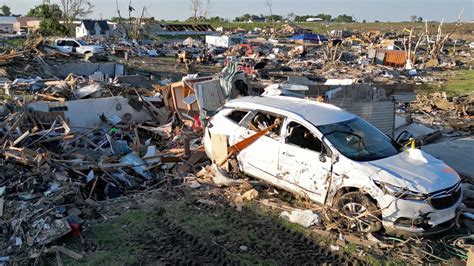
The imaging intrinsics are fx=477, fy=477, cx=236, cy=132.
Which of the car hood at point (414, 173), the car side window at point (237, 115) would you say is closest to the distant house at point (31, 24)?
the car side window at point (237, 115)

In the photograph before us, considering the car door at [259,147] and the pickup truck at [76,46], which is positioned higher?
the pickup truck at [76,46]

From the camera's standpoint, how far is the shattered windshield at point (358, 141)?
7230 millimetres

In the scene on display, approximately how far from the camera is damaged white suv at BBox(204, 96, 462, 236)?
6.45 m

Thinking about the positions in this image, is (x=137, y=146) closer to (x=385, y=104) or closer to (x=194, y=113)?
(x=194, y=113)

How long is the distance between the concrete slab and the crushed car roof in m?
3.15

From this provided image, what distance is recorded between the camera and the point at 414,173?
6719 mm

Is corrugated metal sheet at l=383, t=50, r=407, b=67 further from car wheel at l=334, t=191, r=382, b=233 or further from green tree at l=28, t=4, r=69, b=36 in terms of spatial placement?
car wheel at l=334, t=191, r=382, b=233

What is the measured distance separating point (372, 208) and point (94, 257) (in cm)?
378

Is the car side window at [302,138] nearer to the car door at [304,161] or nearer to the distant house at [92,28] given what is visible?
the car door at [304,161]

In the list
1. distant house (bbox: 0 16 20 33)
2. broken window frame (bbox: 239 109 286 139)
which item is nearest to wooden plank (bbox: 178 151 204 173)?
broken window frame (bbox: 239 109 286 139)

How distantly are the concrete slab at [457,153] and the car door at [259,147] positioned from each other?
4.10 meters

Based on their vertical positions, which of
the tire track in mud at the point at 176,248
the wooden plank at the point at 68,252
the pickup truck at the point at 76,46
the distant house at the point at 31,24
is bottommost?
the tire track in mud at the point at 176,248

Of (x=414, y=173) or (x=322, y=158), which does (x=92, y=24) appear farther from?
(x=414, y=173)

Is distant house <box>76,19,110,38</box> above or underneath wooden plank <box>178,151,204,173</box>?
above
